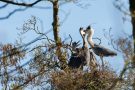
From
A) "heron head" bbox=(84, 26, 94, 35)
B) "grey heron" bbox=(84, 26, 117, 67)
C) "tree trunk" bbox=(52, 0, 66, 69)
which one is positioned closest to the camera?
"tree trunk" bbox=(52, 0, 66, 69)

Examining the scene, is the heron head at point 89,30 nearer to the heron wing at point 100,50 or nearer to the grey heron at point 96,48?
the grey heron at point 96,48

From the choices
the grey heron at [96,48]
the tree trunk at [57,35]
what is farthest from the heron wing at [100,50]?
the tree trunk at [57,35]

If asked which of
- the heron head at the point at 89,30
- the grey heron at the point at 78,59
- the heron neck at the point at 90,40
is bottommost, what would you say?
the grey heron at the point at 78,59

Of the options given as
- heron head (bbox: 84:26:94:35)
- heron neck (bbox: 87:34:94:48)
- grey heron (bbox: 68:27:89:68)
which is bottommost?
grey heron (bbox: 68:27:89:68)

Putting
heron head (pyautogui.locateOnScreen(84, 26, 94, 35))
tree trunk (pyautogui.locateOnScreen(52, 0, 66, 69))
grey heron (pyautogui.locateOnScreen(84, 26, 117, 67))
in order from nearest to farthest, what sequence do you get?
tree trunk (pyautogui.locateOnScreen(52, 0, 66, 69)) → grey heron (pyautogui.locateOnScreen(84, 26, 117, 67)) → heron head (pyautogui.locateOnScreen(84, 26, 94, 35))

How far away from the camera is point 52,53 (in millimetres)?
8430

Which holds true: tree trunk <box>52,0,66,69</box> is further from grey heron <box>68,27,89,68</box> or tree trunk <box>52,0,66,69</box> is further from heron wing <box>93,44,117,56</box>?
heron wing <box>93,44,117,56</box>

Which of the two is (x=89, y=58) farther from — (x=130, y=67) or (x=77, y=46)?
(x=130, y=67)

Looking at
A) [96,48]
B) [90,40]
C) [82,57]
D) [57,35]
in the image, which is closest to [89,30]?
[90,40]

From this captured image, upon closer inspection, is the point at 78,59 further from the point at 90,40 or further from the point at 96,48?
the point at 90,40

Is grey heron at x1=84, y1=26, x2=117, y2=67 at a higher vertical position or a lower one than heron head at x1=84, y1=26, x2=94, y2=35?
lower

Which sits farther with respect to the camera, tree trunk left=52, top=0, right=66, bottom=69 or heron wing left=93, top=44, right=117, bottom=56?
heron wing left=93, top=44, right=117, bottom=56

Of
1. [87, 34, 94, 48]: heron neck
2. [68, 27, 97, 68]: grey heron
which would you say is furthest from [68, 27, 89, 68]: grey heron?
[87, 34, 94, 48]: heron neck

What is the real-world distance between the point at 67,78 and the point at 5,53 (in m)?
0.98
